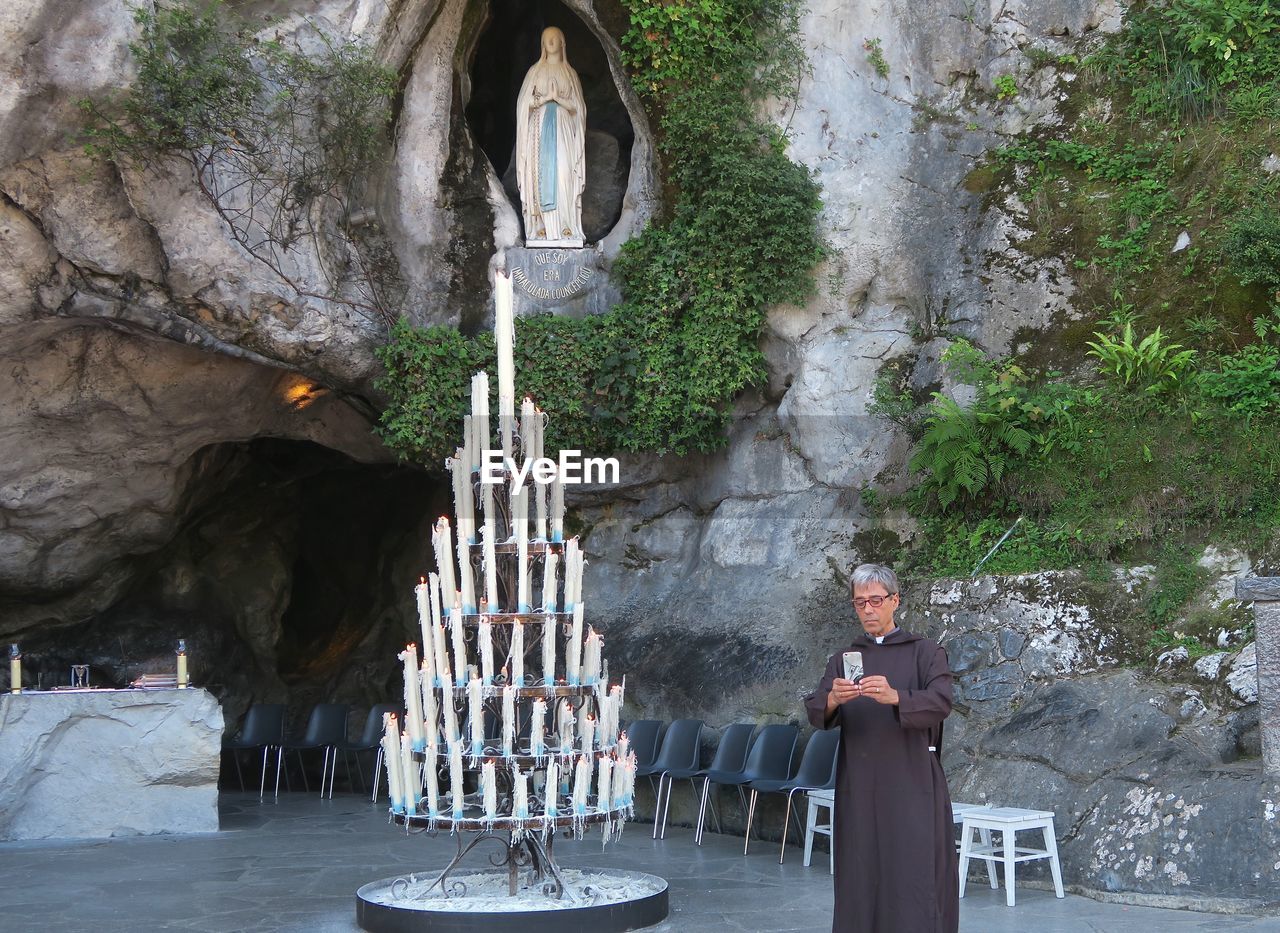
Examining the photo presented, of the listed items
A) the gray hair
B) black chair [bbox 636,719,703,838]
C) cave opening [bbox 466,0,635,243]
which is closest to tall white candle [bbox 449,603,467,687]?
the gray hair

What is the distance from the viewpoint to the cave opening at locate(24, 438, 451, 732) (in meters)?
12.7

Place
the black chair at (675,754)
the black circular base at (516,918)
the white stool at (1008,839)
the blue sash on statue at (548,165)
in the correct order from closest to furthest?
the black circular base at (516,918) → the white stool at (1008,839) → the black chair at (675,754) → the blue sash on statue at (548,165)

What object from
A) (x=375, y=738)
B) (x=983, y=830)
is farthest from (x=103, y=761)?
(x=983, y=830)

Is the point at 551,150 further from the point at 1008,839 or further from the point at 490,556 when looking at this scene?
the point at 1008,839

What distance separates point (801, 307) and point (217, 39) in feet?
15.0

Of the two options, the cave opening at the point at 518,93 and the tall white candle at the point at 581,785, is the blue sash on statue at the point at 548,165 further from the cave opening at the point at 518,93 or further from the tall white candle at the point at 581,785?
the tall white candle at the point at 581,785

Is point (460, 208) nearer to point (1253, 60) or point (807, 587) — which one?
point (807, 587)

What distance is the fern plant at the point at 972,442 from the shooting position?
356 inches

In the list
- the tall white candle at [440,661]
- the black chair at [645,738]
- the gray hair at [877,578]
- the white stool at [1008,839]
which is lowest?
the white stool at [1008,839]

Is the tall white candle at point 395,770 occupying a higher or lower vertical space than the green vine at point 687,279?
lower

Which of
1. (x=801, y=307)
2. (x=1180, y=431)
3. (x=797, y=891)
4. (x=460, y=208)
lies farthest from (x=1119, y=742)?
(x=460, y=208)

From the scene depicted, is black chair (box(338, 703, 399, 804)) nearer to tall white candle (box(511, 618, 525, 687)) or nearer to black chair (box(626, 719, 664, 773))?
black chair (box(626, 719, 664, 773))

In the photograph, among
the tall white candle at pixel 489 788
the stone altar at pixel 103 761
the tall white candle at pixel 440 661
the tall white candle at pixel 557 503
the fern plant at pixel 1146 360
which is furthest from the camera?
the stone altar at pixel 103 761

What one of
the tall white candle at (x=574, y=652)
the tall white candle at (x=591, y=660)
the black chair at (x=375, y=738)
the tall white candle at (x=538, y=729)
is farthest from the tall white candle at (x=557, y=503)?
the black chair at (x=375, y=738)
